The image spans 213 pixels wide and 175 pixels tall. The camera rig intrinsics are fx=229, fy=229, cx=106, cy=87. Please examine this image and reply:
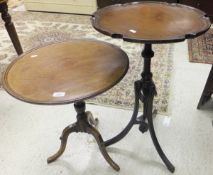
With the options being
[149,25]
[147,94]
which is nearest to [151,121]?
[147,94]

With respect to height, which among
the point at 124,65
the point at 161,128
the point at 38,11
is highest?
the point at 124,65

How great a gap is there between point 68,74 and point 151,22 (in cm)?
44

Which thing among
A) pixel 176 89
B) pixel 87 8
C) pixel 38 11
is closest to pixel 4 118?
pixel 176 89

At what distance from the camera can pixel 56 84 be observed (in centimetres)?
95

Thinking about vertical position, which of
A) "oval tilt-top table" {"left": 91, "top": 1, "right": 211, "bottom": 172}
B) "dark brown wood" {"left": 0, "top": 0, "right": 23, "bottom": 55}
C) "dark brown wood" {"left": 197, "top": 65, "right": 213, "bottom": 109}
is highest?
"oval tilt-top table" {"left": 91, "top": 1, "right": 211, "bottom": 172}

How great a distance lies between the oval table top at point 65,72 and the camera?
35.6 inches

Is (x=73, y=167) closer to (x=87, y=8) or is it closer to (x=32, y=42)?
(x=32, y=42)

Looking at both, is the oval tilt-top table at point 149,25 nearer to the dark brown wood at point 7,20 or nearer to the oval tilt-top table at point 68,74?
the oval tilt-top table at point 68,74

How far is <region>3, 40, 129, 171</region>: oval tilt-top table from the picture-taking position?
35.6 inches

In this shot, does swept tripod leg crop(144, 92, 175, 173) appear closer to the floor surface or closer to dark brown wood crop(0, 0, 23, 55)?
the floor surface

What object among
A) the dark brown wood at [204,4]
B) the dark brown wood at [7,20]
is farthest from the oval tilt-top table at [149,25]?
the dark brown wood at [204,4]

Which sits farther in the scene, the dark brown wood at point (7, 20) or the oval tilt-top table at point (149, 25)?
the dark brown wood at point (7, 20)

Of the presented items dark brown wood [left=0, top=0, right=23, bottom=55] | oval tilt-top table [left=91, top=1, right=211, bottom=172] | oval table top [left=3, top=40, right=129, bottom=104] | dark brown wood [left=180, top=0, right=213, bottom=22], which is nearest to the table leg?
oval tilt-top table [left=91, top=1, right=211, bottom=172]

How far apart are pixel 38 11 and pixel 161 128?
9.14ft
